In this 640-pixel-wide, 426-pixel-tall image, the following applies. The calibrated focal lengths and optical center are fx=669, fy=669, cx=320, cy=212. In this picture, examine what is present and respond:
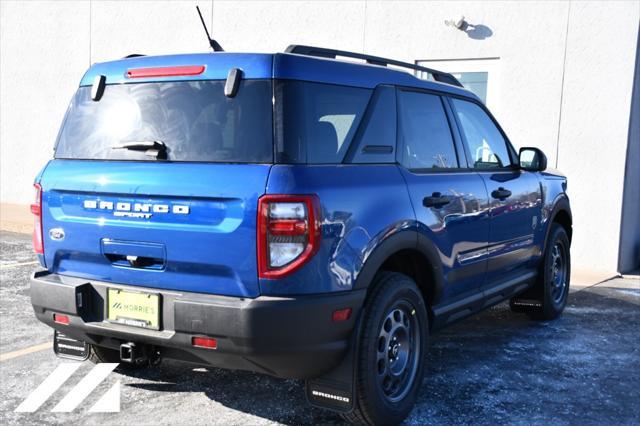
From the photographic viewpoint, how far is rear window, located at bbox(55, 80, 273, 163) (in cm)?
311

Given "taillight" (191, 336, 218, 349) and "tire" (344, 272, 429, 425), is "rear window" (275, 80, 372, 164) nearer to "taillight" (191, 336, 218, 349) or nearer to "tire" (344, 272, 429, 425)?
"tire" (344, 272, 429, 425)

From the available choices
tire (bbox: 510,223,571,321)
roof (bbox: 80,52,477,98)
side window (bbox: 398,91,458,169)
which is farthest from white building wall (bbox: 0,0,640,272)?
roof (bbox: 80,52,477,98)

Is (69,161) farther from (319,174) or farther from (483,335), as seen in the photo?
(483,335)

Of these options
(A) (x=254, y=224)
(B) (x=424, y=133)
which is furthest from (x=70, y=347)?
(B) (x=424, y=133)

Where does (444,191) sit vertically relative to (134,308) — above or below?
above

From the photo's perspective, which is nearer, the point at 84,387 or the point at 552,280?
the point at 84,387

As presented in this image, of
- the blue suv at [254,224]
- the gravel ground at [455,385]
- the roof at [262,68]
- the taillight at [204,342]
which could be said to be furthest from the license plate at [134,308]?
the roof at [262,68]

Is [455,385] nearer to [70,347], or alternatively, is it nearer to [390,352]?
[390,352]

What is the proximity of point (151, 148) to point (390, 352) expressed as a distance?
165 centimetres

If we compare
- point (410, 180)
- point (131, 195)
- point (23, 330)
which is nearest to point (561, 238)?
point (410, 180)

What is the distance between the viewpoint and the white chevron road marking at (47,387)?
3814 millimetres

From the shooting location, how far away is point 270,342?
2.99m

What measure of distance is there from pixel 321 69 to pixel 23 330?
11.6ft

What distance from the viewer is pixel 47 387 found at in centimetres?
412
